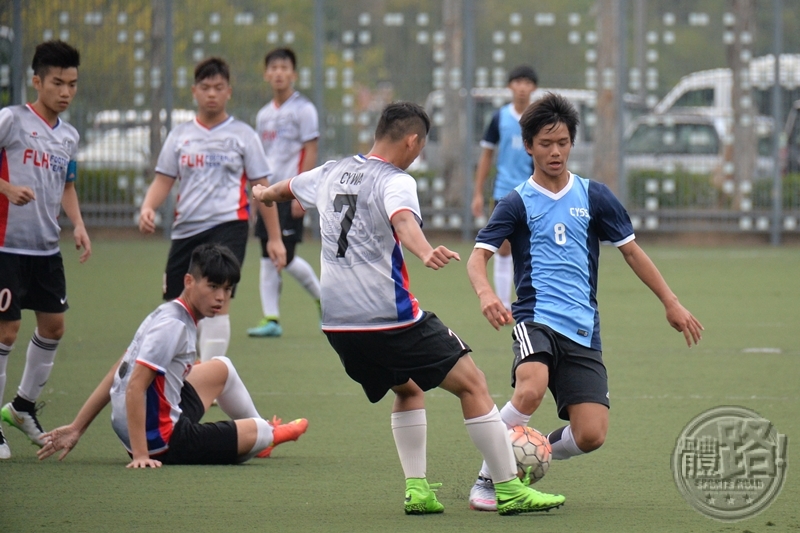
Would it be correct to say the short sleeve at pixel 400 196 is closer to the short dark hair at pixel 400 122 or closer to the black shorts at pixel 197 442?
the short dark hair at pixel 400 122

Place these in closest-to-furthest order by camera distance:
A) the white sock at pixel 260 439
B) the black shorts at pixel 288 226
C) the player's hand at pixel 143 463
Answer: the player's hand at pixel 143 463 < the white sock at pixel 260 439 < the black shorts at pixel 288 226

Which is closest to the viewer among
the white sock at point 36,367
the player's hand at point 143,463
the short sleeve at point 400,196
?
the short sleeve at point 400,196

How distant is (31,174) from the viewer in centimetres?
612

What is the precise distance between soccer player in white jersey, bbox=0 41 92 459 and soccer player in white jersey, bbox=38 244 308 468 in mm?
720

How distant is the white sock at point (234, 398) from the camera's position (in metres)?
5.87

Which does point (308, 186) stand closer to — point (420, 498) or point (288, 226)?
point (420, 498)

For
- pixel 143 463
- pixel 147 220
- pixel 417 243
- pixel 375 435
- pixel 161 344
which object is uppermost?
pixel 417 243

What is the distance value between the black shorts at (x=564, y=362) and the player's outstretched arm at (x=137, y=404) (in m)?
1.62

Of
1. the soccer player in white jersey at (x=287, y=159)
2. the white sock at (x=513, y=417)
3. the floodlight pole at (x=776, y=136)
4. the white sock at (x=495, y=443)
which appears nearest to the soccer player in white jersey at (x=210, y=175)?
the soccer player in white jersey at (x=287, y=159)

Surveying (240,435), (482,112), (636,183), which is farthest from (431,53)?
(240,435)

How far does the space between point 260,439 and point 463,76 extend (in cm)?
1394

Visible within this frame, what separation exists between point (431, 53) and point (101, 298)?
8180 millimetres

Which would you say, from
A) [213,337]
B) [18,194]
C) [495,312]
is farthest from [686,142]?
[495,312]

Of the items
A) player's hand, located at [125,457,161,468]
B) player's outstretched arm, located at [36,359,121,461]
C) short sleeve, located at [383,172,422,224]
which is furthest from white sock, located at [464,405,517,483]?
player's outstretched arm, located at [36,359,121,461]
